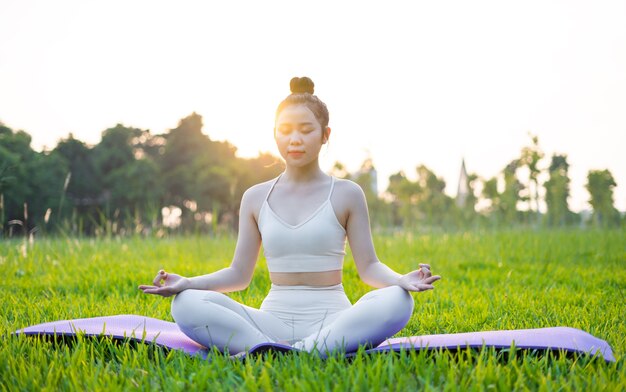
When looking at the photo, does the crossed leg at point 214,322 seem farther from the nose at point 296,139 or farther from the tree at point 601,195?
the tree at point 601,195

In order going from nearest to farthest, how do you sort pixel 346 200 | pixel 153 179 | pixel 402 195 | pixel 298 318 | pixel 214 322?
1. pixel 214 322
2. pixel 298 318
3. pixel 346 200
4. pixel 402 195
5. pixel 153 179

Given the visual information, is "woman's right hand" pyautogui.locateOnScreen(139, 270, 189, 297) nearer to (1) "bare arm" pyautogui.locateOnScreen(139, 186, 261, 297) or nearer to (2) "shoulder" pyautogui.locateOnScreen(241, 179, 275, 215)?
(1) "bare arm" pyautogui.locateOnScreen(139, 186, 261, 297)

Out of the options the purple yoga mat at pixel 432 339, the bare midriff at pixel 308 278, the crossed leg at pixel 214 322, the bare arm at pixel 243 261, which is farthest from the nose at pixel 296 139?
the purple yoga mat at pixel 432 339

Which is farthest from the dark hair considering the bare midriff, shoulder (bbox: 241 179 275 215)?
the bare midriff

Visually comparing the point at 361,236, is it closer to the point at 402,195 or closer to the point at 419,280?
the point at 419,280

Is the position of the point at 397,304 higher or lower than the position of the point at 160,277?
lower

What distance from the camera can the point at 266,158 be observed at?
32.0 m

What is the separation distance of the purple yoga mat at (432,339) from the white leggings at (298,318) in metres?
0.09

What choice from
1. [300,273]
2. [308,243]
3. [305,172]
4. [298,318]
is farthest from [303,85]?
[298,318]

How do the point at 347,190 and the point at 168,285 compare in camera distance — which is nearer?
the point at 168,285

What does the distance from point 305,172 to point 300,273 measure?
1.70 ft

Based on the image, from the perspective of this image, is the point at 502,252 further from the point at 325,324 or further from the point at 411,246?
the point at 325,324

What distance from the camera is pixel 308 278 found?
2.89 metres

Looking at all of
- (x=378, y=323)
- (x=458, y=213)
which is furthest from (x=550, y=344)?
(x=458, y=213)
